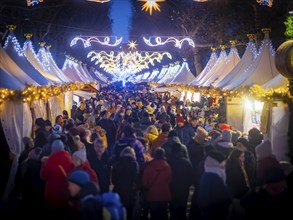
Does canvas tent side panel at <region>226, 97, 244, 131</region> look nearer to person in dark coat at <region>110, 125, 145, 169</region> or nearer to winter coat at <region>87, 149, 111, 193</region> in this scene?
person in dark coat at <region>110, 125, 145, 169</region>

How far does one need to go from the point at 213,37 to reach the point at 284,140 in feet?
75.1

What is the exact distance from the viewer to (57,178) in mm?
7395

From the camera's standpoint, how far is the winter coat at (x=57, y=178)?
7223mm

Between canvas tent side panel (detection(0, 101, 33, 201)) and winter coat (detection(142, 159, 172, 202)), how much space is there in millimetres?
4287

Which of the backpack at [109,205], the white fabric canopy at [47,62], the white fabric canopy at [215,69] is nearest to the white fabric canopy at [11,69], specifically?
the backpack at [109,205]

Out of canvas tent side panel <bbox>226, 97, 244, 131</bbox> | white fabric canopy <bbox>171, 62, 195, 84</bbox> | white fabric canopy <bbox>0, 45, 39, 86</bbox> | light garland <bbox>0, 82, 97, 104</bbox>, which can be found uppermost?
white fabric canopy <bbox>171, 62, 195, 84</bbox>

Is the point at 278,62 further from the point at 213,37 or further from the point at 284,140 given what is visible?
the point at 213,37

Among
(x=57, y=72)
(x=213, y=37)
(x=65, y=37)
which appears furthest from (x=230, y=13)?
(x=65, y=37)

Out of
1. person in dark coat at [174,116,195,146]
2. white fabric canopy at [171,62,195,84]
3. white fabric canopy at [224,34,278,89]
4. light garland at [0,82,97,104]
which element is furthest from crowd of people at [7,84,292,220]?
white fabric canopy at [171,62,195,84]

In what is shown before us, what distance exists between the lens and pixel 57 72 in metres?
24.7

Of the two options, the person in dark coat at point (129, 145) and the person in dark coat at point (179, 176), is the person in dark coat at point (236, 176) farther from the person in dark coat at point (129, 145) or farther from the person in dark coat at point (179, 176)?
the person in dark coat at point (129, 145)

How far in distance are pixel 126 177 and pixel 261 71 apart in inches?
368

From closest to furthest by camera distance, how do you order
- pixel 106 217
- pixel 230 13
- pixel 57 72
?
pixel 106 217
pixel 57 72
pixel 230 13

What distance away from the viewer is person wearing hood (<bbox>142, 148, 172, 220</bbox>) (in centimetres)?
791
